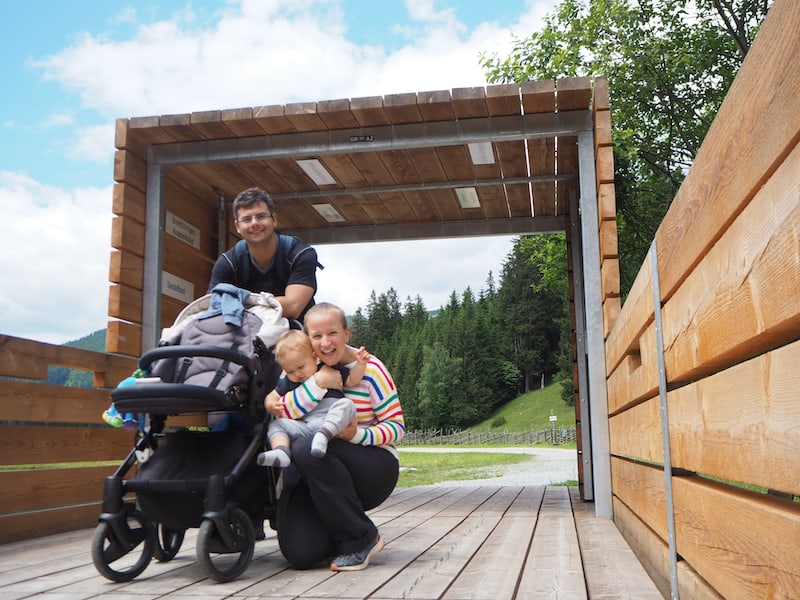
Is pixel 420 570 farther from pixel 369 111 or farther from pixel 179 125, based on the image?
pixel 179 125

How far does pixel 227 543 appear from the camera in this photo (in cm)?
288

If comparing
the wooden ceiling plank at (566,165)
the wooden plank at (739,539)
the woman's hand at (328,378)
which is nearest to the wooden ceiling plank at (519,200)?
the wooden ceiling plank at (566,165)

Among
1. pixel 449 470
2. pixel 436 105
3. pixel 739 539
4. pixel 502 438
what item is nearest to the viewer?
pixel 739 539

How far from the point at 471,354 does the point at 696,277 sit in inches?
2796

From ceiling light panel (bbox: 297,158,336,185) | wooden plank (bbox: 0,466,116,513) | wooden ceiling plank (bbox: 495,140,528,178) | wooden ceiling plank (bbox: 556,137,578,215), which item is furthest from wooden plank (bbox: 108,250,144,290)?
wooden ceiling plank (bbox: 556,137,578,215)

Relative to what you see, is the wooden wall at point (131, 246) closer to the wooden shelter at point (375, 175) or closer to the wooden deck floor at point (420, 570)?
the wooden shelter at point (375, 175)

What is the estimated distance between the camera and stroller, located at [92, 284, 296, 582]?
2824 millimetres

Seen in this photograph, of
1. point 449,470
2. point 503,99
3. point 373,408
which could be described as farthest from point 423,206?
point 449,470

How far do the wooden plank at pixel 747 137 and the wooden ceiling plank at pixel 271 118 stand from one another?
13.7 ft

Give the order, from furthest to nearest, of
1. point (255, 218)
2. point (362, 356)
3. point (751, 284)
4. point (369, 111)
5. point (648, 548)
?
1. point (369, 111)
2. point (255, 218)
3. point (362, 356)
4. point (648, 548)
5. point (751, 284)

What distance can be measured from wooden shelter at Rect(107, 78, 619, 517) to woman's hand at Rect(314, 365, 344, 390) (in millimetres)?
2398

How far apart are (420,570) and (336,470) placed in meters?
0.50

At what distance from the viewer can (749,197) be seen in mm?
1269

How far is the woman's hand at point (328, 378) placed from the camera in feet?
10.1
